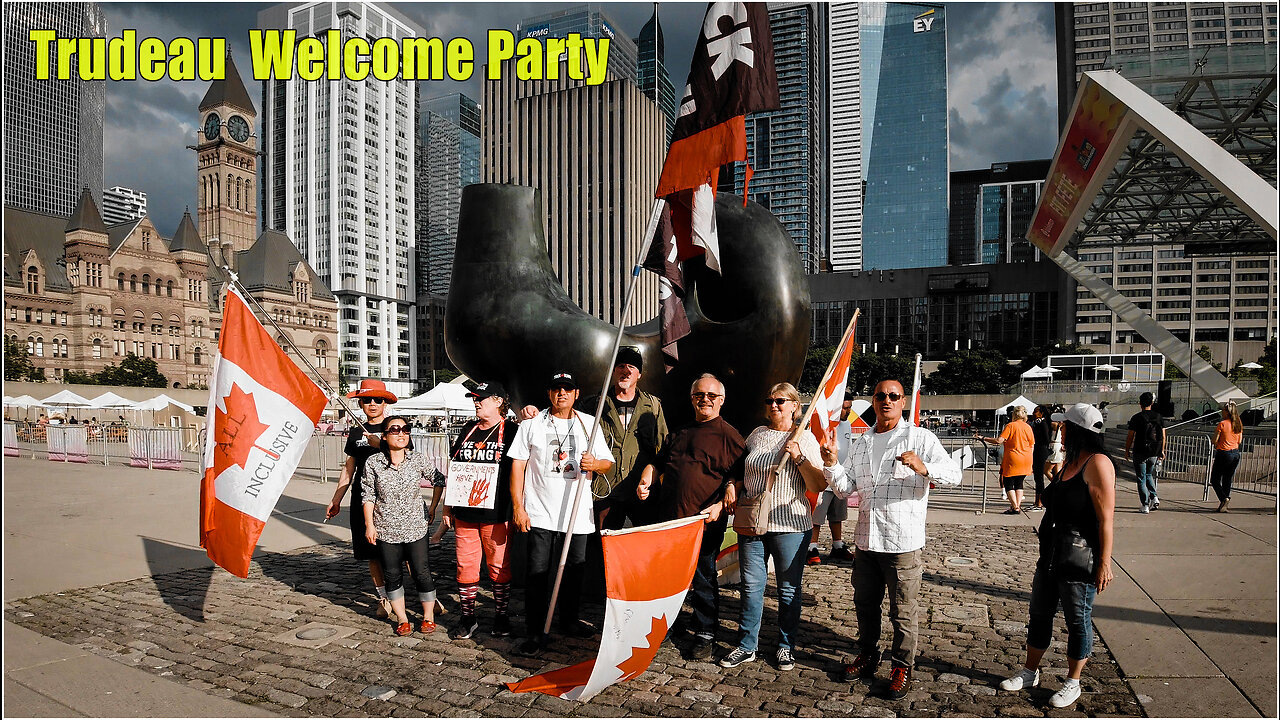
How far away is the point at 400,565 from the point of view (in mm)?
5023

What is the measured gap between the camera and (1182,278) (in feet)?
327

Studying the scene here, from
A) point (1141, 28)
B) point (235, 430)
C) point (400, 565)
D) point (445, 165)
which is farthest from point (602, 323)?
point (445, 165)

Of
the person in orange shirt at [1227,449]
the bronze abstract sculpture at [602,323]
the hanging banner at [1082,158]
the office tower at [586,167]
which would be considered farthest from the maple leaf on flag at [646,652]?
the office tower at [586,167]

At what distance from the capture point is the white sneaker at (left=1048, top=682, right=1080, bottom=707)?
374 centimetres

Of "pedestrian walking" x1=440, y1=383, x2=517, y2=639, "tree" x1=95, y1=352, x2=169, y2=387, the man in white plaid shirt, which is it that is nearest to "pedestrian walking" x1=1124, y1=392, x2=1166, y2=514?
the man in white plaid shirt

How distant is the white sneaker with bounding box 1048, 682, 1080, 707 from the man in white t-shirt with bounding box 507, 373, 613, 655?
264 centimetres

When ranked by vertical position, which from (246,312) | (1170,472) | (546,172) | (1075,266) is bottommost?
(1170,472)

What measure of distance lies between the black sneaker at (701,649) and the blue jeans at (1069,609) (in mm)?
1811

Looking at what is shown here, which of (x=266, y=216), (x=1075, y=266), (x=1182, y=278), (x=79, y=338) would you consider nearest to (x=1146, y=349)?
(x=1182, y=278)

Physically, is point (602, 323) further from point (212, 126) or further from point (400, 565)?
point (212, 126)

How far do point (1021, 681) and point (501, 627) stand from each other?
10.2 ft

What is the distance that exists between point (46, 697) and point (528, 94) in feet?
321

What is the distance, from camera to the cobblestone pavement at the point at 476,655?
381cm

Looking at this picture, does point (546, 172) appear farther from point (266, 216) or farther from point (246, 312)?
point (246, 312)
